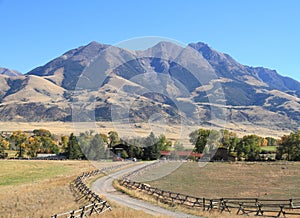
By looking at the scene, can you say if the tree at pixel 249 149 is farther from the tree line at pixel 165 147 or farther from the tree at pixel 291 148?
the tree at pixel 291 148

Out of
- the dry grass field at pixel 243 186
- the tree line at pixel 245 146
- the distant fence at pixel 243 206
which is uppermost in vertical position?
the tree line at pixel 245 146

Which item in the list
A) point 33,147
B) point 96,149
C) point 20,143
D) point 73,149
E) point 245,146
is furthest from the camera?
point 20,143

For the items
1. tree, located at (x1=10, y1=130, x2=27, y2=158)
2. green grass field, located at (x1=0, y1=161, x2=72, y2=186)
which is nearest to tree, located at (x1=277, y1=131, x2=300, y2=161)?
green grass field, located at (x1=0, y1=161, x2=72, y2=186)

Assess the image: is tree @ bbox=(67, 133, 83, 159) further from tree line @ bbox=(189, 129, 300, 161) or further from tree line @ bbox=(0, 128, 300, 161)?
tree line @ bbox=(189, 129, 300, 161)

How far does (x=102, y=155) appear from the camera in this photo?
118 meters

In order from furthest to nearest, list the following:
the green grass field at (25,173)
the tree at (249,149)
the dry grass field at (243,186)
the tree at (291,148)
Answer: the tree at (249,149) → the tree at (291,148) → the green grass field at (25,173) → the dry grass field at (243,186)

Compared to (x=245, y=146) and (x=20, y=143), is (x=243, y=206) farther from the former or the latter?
(x=20, y=143)

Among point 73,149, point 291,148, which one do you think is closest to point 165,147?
point 73,149

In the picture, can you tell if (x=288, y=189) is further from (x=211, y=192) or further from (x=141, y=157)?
(x=141, y=157)

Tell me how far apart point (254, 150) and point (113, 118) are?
324ft

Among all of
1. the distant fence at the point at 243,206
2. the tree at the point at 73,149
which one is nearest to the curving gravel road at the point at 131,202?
the distant fence at the point at 243,206

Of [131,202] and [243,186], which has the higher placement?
[131,202]

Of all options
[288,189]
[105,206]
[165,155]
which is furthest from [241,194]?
[165,155]

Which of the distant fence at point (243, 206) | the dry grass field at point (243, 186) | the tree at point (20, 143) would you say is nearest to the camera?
the distant fence at point (243, 206)
